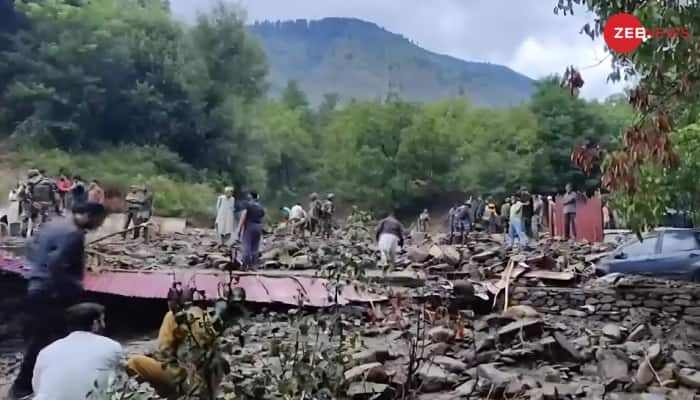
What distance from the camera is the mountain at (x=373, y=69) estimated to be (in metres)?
3.11

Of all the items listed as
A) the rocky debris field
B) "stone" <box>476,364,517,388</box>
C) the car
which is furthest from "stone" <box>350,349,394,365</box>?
the car

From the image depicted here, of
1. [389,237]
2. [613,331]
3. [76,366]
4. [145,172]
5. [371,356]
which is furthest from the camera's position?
[613,331]

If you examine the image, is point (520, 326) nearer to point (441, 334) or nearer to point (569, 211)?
point (441, 334)

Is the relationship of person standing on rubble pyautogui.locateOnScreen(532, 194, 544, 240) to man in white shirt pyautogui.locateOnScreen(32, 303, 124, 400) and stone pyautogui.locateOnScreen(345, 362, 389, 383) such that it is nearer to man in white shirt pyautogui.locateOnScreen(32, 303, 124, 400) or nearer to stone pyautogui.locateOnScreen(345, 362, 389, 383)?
stone pyautogui.locateOnScreen(345, 362, 389, 383)

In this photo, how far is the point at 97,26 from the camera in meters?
2.71

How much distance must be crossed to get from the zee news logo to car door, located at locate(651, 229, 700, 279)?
4.87ft

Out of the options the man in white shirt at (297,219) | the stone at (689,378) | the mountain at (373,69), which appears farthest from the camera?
the mountain at (373,69)

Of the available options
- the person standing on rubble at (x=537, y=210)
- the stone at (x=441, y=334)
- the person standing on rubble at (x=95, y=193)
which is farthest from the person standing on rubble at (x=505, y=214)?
the person standing on rubble at (x=95, y=193)

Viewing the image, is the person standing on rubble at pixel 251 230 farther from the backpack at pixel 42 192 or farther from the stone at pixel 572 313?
the stone at pixel 572 313

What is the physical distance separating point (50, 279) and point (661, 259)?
3.01 metres

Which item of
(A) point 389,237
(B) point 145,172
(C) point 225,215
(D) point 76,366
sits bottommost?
(D) point 76,366

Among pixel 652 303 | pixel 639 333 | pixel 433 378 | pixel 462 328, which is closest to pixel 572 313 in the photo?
pixel 639 333

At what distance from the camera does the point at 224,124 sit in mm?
2736

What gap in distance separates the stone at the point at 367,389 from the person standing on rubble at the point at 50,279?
3.11ft
